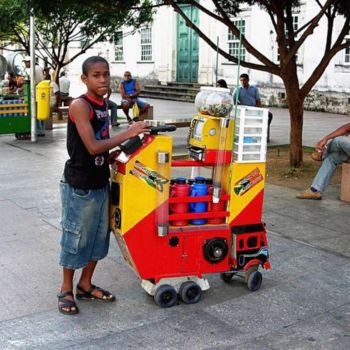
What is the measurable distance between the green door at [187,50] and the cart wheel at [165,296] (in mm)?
23212

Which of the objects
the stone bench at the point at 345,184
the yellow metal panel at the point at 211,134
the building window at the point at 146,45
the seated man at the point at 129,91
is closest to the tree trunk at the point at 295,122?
the stone bench at the point at 345,184

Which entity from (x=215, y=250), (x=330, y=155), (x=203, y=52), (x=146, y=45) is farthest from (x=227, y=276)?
(x=146, y=45)

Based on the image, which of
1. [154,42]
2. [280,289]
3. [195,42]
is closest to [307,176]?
[280,289]

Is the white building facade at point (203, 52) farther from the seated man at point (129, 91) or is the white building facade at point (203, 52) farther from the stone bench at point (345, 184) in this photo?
the stone bench at point (345, 184)

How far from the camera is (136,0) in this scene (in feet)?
36.0

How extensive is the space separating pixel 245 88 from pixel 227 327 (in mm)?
9927

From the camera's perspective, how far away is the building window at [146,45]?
3027 cm

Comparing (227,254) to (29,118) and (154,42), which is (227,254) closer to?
(29,118)

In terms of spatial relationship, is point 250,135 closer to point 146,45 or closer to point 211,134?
point 211,134

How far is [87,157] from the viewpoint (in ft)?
13.9

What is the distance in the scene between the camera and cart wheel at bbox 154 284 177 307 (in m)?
4.49

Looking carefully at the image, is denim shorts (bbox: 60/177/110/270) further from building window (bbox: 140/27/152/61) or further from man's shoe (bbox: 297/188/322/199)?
building window (bbox: 140/27/152/61)

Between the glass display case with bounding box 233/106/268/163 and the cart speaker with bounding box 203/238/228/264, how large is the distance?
64cm

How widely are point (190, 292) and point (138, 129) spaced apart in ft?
4.33
